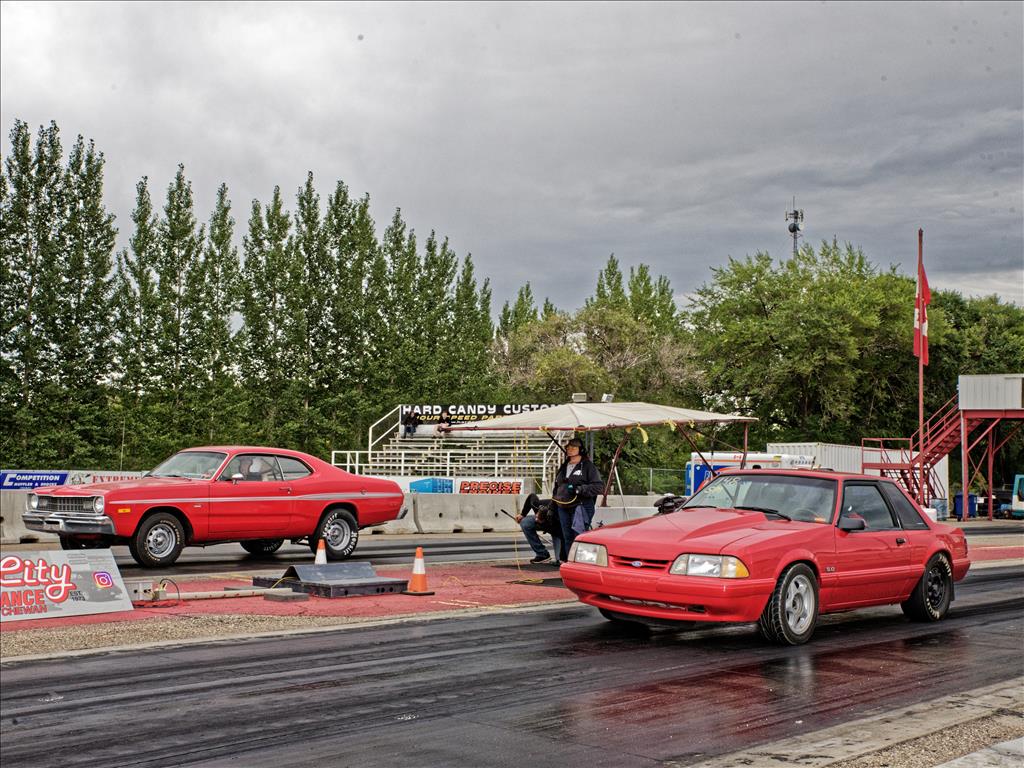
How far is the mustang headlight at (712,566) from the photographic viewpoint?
8.95 metres

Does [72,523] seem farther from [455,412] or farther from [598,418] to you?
[455,412]

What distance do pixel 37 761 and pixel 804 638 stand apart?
21.0ft

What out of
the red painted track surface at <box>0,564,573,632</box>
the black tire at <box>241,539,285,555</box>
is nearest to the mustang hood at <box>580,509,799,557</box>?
the red painted track surface at <box>0,564,573,632</box>

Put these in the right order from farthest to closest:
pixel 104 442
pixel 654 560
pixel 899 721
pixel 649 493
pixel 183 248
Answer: pixel 183 248 < pixel 104 442 < pixel 649 493 < pixel 654 560 < pixel 899 721

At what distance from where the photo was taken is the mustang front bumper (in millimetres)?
8891

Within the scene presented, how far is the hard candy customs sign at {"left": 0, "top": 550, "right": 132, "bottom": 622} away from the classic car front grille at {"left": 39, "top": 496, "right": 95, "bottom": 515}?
13.0 feet

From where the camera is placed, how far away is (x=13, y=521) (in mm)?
20703

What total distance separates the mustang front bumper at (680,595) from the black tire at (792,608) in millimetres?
175

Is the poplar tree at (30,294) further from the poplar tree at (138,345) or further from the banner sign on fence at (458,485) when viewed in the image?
the banner sign on fence at (458,485)

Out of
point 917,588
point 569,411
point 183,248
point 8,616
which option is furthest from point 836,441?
point 8,616

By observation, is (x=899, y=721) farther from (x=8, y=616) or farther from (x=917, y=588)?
(x=8, y=616)

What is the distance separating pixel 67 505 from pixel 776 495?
9.62 meters

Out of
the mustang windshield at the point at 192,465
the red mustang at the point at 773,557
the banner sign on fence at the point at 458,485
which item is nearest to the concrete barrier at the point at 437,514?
the banner sign on fence at the point at 458,485

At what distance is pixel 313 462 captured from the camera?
17.0 m
